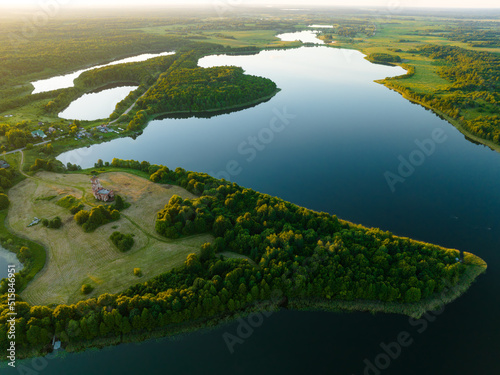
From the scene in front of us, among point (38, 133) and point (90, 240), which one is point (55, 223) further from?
point (38, 133)

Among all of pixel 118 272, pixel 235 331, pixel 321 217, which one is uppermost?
pixel 321 217

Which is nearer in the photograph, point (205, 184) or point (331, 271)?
point (331, 271)

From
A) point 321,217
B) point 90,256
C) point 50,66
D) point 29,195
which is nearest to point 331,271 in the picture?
point 321,217

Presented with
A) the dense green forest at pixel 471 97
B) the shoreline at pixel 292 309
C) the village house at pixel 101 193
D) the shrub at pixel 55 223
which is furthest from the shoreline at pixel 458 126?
the shrub at pixel 55 223

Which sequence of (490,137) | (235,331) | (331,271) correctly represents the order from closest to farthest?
(235,331)
(331,271)
(490,137)

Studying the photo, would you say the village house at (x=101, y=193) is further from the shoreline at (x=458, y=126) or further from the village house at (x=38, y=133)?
the shoreline at (x=458, y=126)

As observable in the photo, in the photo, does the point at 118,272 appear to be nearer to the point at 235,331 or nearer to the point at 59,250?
the point at 59,250
